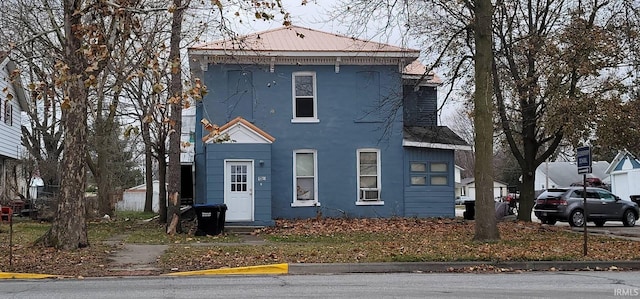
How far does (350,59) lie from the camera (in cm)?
2620

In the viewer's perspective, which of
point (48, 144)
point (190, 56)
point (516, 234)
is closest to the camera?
point (516, 234)

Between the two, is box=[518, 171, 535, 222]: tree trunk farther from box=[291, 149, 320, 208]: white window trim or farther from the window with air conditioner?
box=[291, 149, 320, 208]: white window trim

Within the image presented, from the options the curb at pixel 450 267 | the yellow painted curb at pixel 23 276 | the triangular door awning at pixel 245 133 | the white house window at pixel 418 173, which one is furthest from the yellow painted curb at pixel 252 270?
the white house window at pixel 418 173

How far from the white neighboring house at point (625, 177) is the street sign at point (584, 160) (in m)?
38.8

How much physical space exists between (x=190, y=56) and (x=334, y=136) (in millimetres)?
6047

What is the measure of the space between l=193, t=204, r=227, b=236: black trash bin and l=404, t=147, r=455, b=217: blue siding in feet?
27.9

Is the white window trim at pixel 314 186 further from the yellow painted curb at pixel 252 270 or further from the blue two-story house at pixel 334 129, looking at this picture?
the yellow painted curb at pixel 252 270

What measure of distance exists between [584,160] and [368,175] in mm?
12323

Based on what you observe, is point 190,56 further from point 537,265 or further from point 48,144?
point 48,144

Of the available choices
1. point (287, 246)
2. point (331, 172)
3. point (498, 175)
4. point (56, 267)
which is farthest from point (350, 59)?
point (498, 175)

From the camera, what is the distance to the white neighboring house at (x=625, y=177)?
169 feet

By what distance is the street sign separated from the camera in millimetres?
14703

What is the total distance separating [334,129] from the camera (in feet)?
86.2

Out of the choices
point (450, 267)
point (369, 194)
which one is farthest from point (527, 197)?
point (450, 267)
